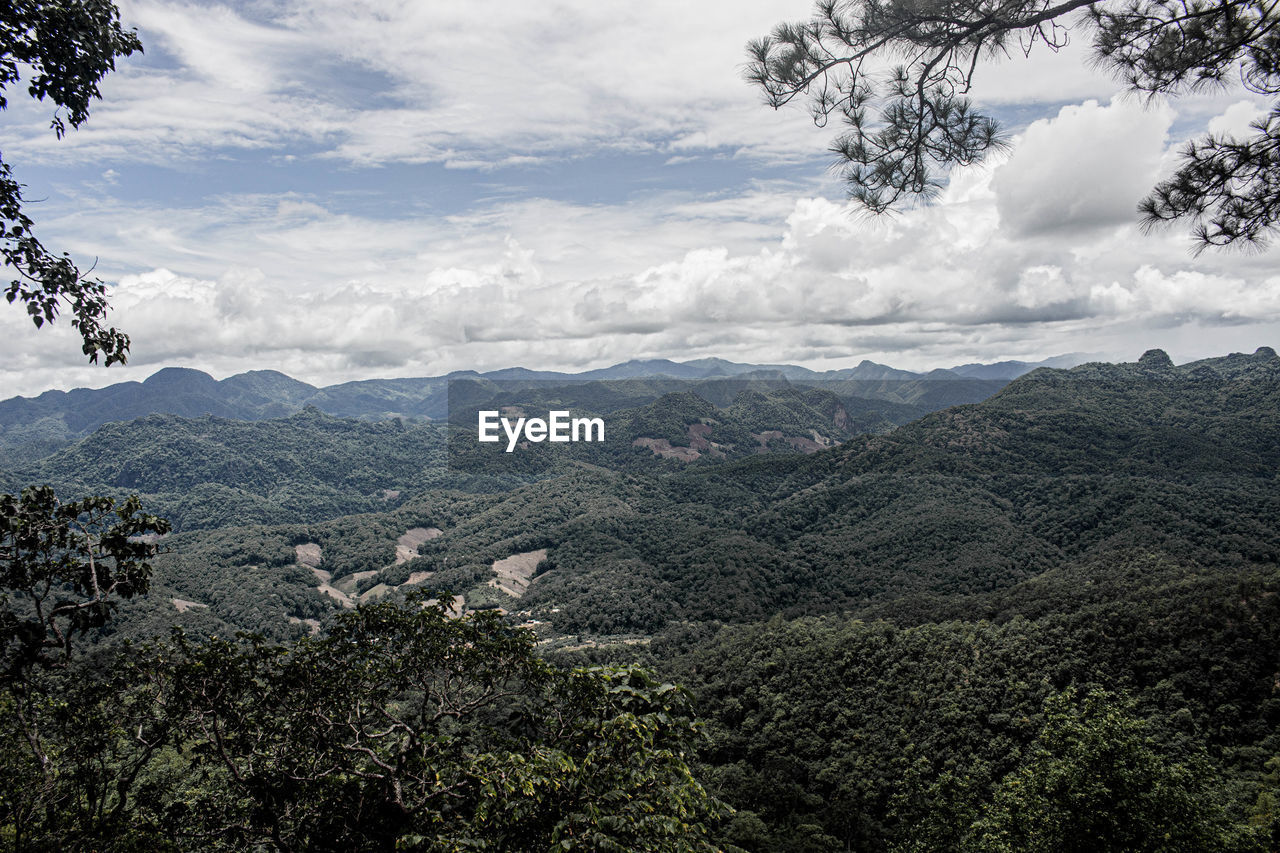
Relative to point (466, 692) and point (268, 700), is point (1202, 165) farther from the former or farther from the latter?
point (268, 700)

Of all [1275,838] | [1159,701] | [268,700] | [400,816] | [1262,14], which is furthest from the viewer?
[1159,701]

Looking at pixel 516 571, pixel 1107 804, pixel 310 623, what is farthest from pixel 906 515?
pixel 310 623

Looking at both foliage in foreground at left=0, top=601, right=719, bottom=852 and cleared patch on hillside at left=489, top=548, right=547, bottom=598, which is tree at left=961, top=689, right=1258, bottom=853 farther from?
cleared patch on hillside at left=489, top=548, right=547, bottom=598

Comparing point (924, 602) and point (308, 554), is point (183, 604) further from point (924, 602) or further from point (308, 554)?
point (924, 602)

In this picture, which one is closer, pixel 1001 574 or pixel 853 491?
pixel 1001 574

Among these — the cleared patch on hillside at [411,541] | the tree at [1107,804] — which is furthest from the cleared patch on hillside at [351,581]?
the tree at [1107,804]

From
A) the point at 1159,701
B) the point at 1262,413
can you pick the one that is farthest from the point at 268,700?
the point at 1262,413

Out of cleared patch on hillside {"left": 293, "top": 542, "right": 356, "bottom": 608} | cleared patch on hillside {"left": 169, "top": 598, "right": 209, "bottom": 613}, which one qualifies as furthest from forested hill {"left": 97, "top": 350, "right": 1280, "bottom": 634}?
cleared patch on hillside {"left": 169, "top": 598, "right": 209, "bottom": 613}
